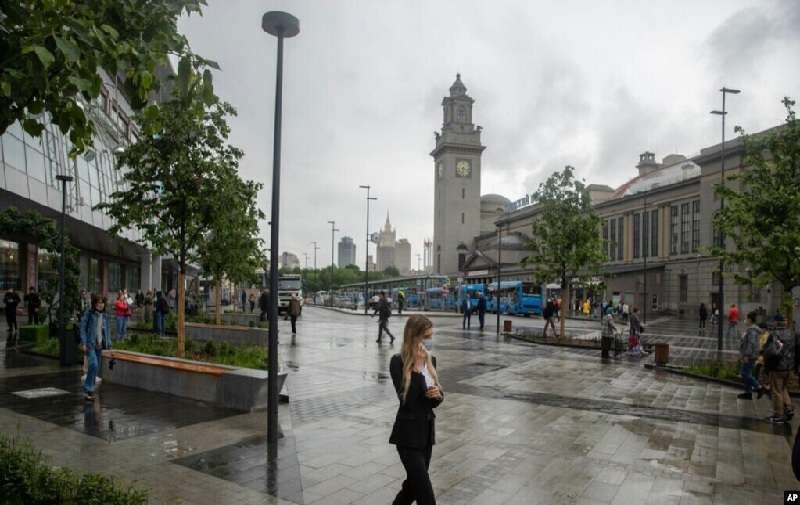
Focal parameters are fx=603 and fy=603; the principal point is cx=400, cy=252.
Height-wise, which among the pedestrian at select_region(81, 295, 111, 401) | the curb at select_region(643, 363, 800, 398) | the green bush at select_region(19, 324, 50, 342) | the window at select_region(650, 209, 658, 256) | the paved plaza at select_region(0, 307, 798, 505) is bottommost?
the curb at select_region(643, 363, 800, 398)

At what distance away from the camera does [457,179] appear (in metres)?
114

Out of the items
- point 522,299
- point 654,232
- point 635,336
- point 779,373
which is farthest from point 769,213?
point 654,232

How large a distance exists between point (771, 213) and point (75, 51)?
16213 millimetres

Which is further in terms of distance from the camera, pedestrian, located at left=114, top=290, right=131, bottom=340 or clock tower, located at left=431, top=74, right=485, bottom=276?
clock tower, located at left=431, top=74, right=485, bottom=276

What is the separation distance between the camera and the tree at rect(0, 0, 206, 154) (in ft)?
14.0

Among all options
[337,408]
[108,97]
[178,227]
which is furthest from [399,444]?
[108,97]

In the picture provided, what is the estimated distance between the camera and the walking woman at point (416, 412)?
4.60 m

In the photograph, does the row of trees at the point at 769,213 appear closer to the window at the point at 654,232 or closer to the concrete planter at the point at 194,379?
the concrete planter at the point at 194,379

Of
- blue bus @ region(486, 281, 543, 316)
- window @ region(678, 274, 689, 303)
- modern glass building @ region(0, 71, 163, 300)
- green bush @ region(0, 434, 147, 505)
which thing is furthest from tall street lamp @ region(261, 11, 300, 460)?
window @ region(678, 274, 689, 303)

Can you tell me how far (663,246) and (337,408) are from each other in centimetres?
6350

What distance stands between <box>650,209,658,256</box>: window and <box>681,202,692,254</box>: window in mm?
4974

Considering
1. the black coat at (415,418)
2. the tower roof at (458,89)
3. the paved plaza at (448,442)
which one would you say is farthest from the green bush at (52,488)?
the tower roof at (458,89)

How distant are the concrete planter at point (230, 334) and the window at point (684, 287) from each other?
50.5m

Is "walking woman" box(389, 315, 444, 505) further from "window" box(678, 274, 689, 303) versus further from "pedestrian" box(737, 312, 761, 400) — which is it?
"window" box(678, 274, 689, 303)
